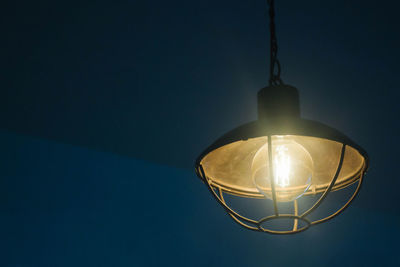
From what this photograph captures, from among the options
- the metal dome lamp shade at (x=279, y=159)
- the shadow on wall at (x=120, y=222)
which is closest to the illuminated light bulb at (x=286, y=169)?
the metal dome lamp shade at (x=279, y=159)

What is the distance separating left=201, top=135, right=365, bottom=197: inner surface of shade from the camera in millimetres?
857

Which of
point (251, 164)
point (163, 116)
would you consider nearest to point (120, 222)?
point (163, 116)

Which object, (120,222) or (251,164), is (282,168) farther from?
(120,222)

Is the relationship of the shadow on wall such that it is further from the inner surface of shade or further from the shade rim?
the shade rim

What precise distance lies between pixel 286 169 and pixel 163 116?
1472mm

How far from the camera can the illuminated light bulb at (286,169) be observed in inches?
30.0

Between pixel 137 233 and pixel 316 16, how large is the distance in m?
1.67

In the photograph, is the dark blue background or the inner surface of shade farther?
the dark blue background

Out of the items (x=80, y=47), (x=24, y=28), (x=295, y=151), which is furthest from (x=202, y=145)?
(x=295, y=151)

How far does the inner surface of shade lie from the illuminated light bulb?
61mm

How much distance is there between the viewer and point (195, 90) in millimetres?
1948

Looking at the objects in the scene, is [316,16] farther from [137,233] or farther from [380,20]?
[137,233]

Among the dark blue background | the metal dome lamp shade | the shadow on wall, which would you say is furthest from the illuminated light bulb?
the shadow on wall

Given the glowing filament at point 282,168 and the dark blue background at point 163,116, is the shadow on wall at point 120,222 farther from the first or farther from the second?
the glowing filament at point 282,168
